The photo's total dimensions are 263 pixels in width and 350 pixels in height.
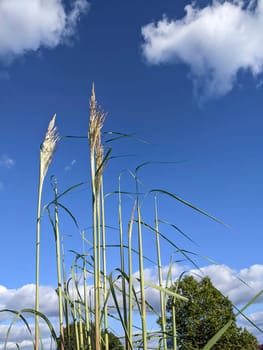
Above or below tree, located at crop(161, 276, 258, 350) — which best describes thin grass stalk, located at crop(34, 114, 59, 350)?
below

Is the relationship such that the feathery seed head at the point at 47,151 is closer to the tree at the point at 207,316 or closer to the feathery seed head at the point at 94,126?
the feathery seed head at the point at 94,126

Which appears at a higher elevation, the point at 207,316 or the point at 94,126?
the point at 207,316

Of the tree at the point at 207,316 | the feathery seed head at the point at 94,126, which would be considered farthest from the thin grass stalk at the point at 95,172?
the tree at the point at 207,316

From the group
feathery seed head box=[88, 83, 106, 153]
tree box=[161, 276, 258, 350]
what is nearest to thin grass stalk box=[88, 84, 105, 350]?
feathery seed head box=[88, 83, 106, 153]

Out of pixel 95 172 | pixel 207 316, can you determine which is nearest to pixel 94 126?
pixel 95 172

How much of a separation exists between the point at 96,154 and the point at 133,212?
447 millimetres

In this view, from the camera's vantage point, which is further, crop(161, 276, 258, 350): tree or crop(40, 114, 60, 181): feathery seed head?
crop(161, 276, 258, 350): tree

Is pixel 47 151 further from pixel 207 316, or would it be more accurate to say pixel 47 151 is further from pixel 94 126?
pixel 207 316

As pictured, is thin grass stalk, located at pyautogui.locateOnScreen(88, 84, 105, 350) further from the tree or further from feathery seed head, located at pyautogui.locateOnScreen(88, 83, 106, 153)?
the tree

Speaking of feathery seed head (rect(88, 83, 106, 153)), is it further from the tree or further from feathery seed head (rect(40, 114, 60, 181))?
the tree

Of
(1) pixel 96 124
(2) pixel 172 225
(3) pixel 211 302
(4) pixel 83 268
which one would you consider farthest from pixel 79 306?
(3) pixel 211 302

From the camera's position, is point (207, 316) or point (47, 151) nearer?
Answer: point (47, 151)

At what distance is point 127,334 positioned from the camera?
235 cm

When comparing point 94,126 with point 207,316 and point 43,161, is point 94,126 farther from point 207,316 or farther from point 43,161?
point 207,316
